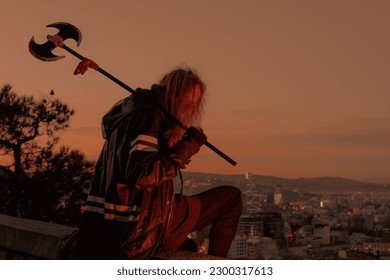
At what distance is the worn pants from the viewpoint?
2.29m

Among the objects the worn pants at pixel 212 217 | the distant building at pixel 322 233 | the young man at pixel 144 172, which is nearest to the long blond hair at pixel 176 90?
the young man at pixel 144 172

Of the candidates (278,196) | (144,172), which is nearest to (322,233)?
(278,196)

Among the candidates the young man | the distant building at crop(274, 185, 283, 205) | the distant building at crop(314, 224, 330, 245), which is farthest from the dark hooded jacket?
the distant building at crop(314, 224, 330, 245)

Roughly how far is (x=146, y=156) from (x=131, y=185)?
106mm

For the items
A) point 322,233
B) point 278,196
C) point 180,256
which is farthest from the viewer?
point 322,233

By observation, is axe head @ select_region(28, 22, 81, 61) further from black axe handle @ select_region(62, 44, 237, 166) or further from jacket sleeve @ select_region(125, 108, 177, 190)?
jacket sleeve @ select_region(125, 108, 177, 190)

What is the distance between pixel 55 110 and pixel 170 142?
14.6ft

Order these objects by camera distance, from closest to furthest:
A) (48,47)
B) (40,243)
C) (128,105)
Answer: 1. (128,105)
2. (48,47)
3. (40,243)

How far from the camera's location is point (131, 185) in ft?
6.68

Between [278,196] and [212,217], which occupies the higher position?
[278,196]

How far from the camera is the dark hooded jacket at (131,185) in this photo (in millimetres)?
2020

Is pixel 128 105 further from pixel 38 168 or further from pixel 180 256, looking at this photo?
pixel 38 168
